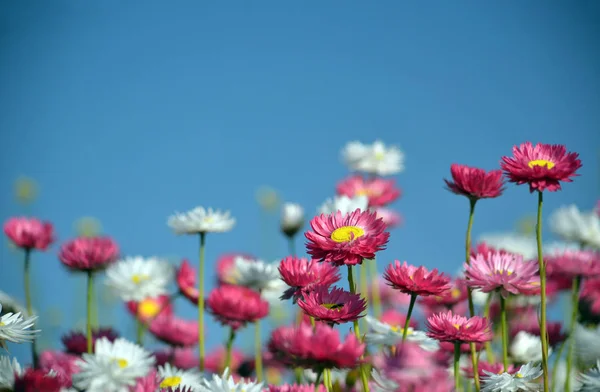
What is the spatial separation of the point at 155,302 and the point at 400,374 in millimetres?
2681

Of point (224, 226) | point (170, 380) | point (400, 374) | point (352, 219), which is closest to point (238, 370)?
point (224, 226)

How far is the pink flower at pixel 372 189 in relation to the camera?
2.90m

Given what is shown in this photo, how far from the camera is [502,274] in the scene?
66.7 inches

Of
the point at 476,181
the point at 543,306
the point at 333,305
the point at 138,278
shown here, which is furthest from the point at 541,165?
the point at 138,278

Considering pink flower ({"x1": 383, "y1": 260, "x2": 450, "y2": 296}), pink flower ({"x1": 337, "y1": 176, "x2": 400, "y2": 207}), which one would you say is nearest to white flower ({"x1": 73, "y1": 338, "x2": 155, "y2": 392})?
pink flower ({"x1": 383, "y1": 260, "x2": 450, "y2": 296})

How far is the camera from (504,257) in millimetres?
1753

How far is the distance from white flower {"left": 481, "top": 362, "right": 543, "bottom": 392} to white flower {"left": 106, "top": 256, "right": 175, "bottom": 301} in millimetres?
1459

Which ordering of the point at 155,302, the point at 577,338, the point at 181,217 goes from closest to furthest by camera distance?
the point at 577,338
the point at 181,217
the point at 155,302

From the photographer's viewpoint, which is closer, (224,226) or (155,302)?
(224,226)

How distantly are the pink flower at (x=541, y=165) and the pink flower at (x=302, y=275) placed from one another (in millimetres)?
491

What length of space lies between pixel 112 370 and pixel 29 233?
1015 mm

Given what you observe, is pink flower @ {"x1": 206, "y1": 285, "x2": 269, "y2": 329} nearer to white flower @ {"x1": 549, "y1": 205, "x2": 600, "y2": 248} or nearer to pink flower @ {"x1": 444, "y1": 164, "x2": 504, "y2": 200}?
pink flower @ {"x1": 444, "y1": 164, "x2": 504, "y2": 200}

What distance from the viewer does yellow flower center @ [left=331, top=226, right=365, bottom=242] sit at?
5.22 feet

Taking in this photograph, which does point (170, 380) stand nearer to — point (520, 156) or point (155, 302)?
point (520, 156)
